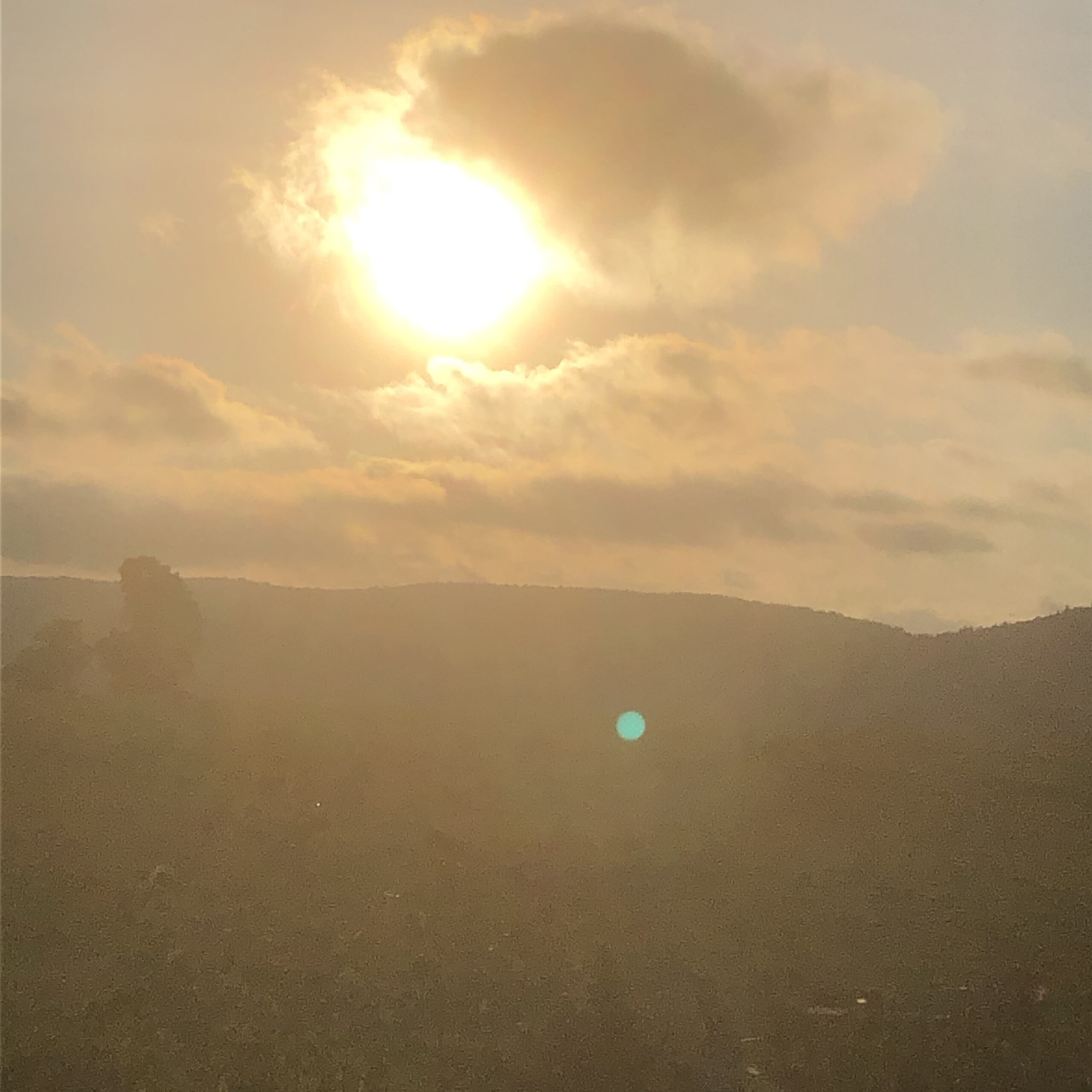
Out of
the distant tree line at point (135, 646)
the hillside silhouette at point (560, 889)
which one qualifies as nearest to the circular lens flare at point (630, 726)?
the hillside silhouette at point (560, 889)

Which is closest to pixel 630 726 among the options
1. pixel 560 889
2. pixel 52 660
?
pixel 560 889

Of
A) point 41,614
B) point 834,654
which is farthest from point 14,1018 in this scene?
point 41,614

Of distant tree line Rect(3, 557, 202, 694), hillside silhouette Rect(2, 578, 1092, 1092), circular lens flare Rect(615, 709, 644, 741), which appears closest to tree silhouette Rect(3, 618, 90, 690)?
distant tree line Rect(3, 557, 202, 694)

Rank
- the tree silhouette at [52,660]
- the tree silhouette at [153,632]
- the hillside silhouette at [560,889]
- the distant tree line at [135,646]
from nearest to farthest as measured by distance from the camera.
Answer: the hillside silhouette at [560,889] → the tree silhouette at [52,660] → the distant tree line at [135,646] → the tree silhouette at [153,632]

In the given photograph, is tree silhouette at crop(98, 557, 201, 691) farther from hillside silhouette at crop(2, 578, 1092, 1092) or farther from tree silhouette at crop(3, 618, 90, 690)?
hillside silhouette at crop(2, 578, 1092, 1092)

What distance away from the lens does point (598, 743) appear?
219 ft

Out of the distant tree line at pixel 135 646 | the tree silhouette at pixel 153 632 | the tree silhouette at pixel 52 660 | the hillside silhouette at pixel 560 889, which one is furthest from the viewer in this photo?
the tree silhouette at pixel 153 632

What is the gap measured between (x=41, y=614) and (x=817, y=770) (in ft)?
459

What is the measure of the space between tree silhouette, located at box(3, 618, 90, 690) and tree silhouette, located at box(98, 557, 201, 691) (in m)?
2.50

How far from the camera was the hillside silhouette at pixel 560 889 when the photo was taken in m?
32.5

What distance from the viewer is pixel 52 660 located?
6906cm

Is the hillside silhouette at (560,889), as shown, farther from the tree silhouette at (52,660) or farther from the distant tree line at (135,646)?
the distant tree line at (135,646)

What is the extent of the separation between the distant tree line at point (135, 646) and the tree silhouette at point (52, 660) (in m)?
0.05

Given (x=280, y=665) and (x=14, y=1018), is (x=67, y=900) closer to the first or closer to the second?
(x=14, y=1018)
